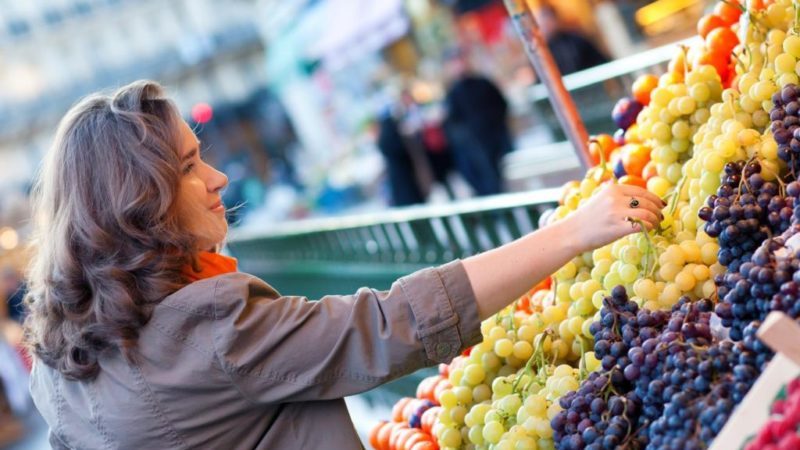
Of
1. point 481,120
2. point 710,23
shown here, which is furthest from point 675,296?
point 481,120

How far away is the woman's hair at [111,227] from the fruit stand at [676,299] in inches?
27.6

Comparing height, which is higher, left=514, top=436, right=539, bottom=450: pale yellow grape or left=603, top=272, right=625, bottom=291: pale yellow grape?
left=603, top=272, right=625, bottom=291: pale yellow grape

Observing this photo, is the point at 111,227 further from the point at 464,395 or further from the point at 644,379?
the point at 644,379

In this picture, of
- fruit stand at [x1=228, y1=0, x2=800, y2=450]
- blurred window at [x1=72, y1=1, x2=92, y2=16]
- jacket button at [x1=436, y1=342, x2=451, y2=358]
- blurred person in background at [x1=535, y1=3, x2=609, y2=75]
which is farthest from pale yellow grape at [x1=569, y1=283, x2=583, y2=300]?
blurred window at [x1=72, y1=1, x2=92, y2=16]

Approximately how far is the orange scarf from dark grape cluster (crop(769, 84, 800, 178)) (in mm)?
1034

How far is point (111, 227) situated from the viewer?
1874 mm

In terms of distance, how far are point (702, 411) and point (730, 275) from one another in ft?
0.80

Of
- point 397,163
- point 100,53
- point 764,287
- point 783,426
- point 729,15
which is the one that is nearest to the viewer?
point 783,426

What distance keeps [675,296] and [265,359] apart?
73cm

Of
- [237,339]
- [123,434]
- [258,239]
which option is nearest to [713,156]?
[237,339]

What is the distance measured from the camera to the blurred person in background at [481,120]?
9.02 metres

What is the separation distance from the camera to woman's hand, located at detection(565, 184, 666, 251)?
1.81 m

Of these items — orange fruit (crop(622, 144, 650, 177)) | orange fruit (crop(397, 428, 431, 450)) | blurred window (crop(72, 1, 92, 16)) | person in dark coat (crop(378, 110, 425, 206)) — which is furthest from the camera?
blurred window (crop(72, 1, 92, 16))

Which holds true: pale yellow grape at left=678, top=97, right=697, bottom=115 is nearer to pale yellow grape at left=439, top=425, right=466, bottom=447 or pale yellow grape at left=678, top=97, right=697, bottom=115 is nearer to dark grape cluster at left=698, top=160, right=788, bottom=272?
dark grape cluster at left=698, top=160, right=788, bottom=272
